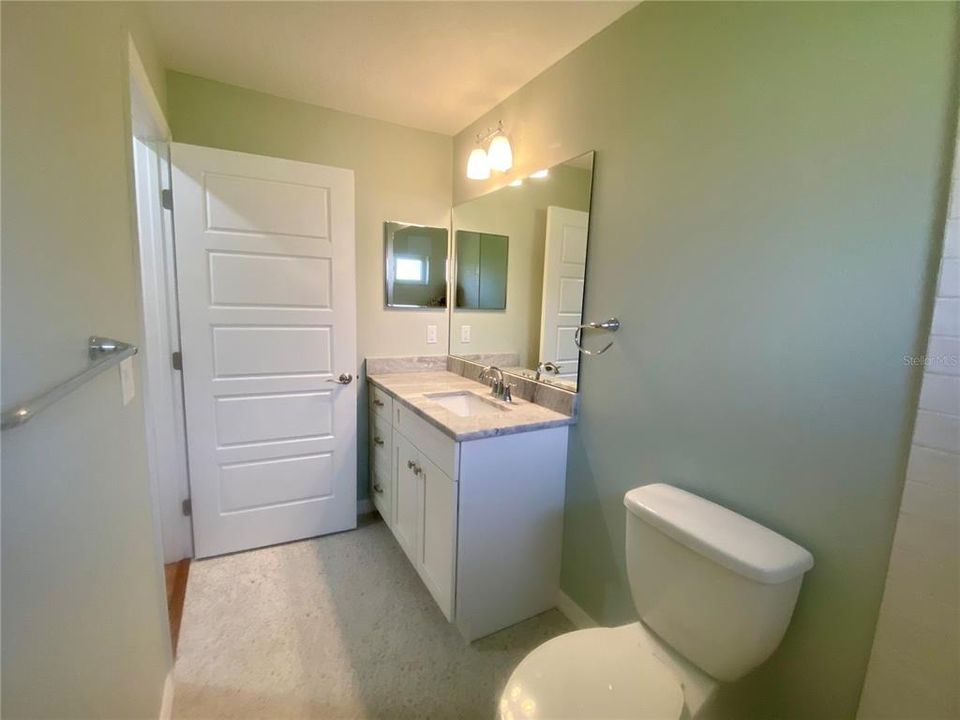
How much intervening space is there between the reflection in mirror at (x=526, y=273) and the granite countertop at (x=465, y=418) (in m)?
0.18

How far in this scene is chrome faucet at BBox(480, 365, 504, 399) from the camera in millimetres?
2033

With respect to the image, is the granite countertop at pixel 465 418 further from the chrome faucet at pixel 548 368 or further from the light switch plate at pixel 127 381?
the light switch plate at pixel 127 381

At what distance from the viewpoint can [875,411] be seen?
0.90m

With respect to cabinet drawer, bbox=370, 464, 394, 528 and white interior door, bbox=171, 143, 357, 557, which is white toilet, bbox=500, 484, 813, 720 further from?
white interior door, bbox=171, 143, 357, 557

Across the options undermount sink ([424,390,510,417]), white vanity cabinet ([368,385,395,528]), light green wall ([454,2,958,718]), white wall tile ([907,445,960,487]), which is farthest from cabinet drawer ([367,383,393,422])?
white wall tile ([907,445,960,487])

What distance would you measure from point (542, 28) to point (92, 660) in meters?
2.18

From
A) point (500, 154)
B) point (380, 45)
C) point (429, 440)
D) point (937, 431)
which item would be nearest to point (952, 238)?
point (937, 431)

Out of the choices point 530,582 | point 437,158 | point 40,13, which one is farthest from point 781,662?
point 437,158

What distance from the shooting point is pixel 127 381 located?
3.52 ft

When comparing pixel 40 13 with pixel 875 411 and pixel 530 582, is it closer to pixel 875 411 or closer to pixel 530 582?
pixel 875 411

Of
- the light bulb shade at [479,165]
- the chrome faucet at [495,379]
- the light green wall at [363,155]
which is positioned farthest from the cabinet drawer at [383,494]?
the light bulb shade at [479,165]

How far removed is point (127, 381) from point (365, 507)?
1.78 metres

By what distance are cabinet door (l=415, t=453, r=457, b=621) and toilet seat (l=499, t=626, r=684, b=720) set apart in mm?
557

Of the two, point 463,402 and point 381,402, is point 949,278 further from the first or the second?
point 381,402
